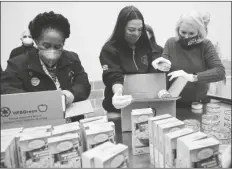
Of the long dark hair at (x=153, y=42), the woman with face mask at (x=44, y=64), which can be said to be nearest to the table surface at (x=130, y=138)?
the woman with face mask at (x=44, y=64)

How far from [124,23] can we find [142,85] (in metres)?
0.59

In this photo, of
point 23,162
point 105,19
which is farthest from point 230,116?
point 105,19

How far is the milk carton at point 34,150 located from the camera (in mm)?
961

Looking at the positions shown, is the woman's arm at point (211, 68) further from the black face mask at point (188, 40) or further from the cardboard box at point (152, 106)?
the cardboard box at point (152, 106)

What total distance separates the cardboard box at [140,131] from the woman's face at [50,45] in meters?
0.80

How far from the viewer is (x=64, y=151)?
970 mm

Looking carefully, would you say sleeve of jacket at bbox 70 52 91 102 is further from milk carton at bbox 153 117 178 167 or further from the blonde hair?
the blonde hair

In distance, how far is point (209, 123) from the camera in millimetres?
1304

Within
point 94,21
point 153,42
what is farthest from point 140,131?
point 94,21

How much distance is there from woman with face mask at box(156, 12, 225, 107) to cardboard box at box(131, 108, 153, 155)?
726 millimetres

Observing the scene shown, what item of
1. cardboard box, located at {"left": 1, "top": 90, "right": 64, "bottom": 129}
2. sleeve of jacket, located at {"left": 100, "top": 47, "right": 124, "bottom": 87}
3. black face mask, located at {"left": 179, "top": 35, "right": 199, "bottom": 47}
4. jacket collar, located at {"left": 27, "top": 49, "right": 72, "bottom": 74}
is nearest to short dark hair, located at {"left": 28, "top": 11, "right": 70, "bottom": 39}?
jacket collar, located at {"left": 27, "top": 49, "right": 72, "bottom": 74}

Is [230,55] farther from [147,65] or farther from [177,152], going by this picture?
[177,152]

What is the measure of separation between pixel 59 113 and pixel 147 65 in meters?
1.05

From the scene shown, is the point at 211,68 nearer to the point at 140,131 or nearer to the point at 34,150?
the point at 140,131
